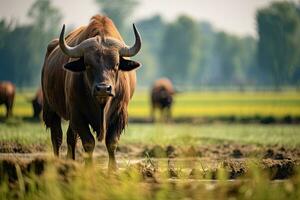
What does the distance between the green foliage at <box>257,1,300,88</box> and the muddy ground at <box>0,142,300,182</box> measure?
6794 centimetres

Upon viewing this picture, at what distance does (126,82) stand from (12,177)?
4.30m

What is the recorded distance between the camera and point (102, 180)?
27.3ft

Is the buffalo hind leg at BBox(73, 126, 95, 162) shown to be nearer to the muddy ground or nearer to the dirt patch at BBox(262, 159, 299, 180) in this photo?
the muddy ground

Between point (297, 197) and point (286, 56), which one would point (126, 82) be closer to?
point (297, 197)

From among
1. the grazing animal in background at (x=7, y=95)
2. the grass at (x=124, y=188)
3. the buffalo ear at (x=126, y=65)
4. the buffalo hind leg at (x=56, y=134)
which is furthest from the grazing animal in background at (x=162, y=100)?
the grass at (x=124, y=188)

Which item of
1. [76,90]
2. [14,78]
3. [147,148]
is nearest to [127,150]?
[147,148]

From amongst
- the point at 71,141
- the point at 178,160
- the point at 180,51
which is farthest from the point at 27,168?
the point at 180,51

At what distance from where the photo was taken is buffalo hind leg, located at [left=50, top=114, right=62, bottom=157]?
49.0 ft

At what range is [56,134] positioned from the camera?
1501cm

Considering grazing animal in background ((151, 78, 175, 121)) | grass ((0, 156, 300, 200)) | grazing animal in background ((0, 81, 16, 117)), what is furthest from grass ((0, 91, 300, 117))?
grass ((0, 156, 300, 200))

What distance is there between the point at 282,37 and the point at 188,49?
50999 mm

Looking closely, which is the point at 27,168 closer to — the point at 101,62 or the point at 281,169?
the point at 101,62

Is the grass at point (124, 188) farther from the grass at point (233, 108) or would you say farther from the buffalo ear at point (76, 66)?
the grass at point (233, 108)

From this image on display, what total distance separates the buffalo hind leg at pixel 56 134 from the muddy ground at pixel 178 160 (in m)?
0.45
